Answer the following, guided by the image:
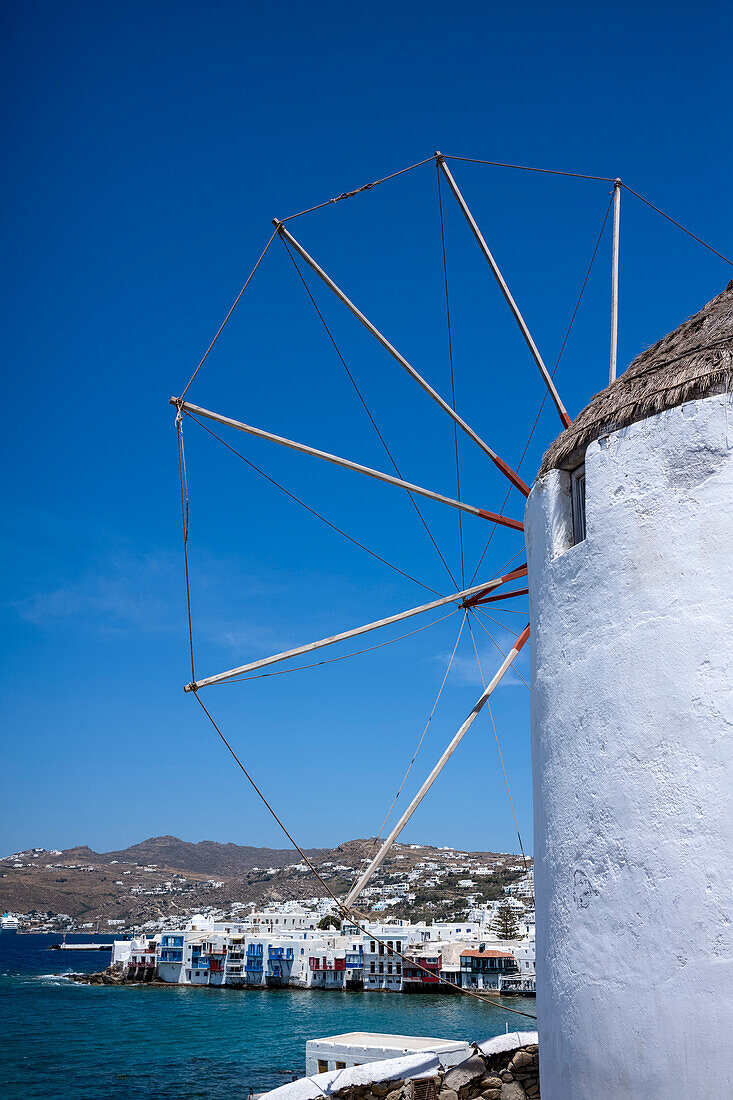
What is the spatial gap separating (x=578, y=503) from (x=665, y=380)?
1.10 meters

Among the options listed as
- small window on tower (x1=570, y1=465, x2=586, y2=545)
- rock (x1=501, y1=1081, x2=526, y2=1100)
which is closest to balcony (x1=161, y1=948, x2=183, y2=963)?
rock (x1=501, y1=1081, x2=526, y2=1100)

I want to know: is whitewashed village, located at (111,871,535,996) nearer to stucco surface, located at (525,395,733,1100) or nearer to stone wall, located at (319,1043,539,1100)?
stone wall, located at (319,1043,539,1100)

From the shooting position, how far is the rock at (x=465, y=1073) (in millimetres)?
10938

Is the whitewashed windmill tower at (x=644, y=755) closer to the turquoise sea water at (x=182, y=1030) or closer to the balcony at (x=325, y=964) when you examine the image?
the turquoise sea water at (x=182, y=1030)

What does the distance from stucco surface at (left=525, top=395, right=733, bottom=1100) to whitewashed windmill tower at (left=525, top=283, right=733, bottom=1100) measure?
0.04 ft

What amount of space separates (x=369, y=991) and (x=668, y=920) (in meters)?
73.5

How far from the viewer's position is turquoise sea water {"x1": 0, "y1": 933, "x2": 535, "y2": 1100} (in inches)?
1229

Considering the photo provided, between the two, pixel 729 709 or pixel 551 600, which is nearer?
pixel 729 709

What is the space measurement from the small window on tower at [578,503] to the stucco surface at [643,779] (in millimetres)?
349

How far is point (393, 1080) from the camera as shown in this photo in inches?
494

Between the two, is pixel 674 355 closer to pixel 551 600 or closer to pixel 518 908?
pixel 551 600

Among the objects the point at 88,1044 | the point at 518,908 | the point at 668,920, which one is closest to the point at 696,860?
the point at 668,920

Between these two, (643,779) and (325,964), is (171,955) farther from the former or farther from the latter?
(643,779)

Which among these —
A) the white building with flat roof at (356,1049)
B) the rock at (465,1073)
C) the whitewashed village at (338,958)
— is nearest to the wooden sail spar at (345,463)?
the rock at (465,1073)
